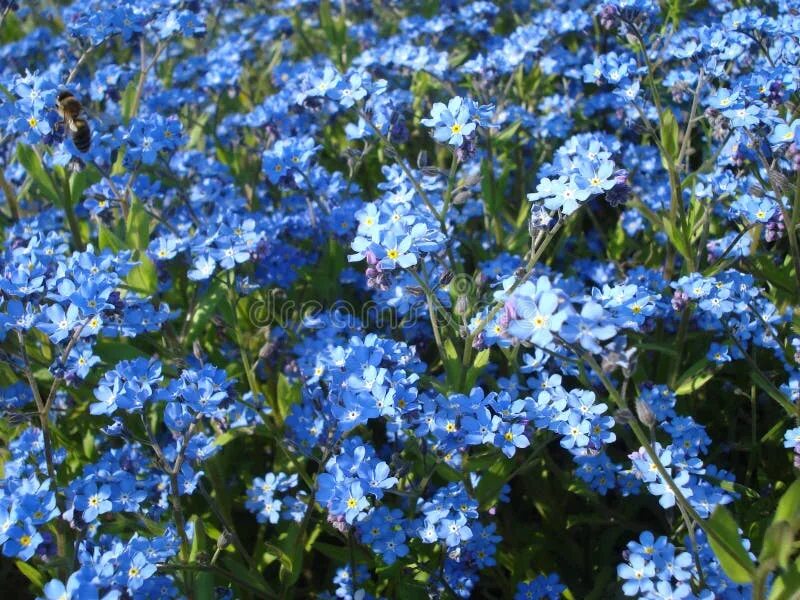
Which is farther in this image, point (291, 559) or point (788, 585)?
point (291, 559)

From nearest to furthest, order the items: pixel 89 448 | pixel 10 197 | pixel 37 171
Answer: pixel 89 448 < pixel 37 171 < pixel 10 197

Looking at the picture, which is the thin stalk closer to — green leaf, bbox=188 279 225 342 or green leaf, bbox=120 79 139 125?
green leaf, bbox=188 279 225 342

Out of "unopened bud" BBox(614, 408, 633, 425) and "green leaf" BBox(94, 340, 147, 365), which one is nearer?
"unopened bud" BBox(614, 408, 633, 425)

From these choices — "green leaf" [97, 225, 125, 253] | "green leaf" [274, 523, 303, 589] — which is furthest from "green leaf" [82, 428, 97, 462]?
"green leaf" [274, 523, 303, 589]

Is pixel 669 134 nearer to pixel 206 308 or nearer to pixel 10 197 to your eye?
pixel 206 308

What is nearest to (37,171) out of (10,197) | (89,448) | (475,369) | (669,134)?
(10,197)

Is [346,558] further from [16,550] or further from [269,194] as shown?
[269,194]

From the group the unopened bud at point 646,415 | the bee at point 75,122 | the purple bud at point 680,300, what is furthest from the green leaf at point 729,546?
the bee at point 75,122
